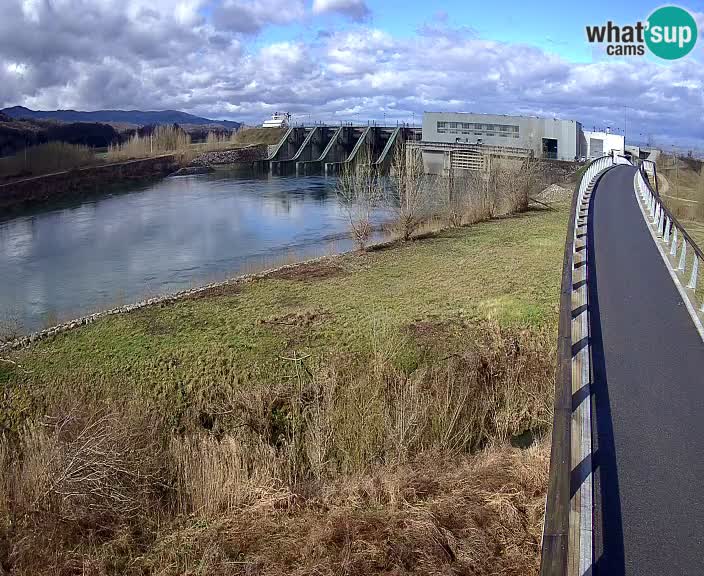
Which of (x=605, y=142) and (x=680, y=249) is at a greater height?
(x=605, y=142)

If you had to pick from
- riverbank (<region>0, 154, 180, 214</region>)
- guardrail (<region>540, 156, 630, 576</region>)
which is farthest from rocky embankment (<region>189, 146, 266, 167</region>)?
guardrail (<region>540, 156, 630, 576</region>)

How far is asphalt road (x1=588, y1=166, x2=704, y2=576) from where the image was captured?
17.6ft

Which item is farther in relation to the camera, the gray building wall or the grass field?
the gray building wall

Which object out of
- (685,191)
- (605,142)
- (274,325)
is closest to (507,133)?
(605,142)

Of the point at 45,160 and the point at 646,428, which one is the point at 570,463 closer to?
the point at 646,428

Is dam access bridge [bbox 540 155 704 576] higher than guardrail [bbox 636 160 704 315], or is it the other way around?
guardrail [bbox 636 160 704 315]

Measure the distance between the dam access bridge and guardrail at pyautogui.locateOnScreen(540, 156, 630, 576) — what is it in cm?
1

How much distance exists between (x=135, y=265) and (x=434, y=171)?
46.0 m

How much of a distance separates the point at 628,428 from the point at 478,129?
227 feet

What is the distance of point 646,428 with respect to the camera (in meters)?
7.34

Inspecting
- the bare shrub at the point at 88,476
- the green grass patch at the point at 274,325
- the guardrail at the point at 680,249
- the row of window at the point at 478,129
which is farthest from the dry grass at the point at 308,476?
the row of window at the point at 478,129

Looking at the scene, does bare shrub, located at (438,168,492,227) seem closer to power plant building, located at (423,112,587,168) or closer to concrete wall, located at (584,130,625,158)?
power plant building, located at (423,112,587,168)

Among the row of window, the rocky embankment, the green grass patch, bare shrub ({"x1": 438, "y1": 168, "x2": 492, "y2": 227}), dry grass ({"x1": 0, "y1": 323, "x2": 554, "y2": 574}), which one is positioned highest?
the row of window

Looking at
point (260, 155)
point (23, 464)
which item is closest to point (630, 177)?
point (23, 464)
